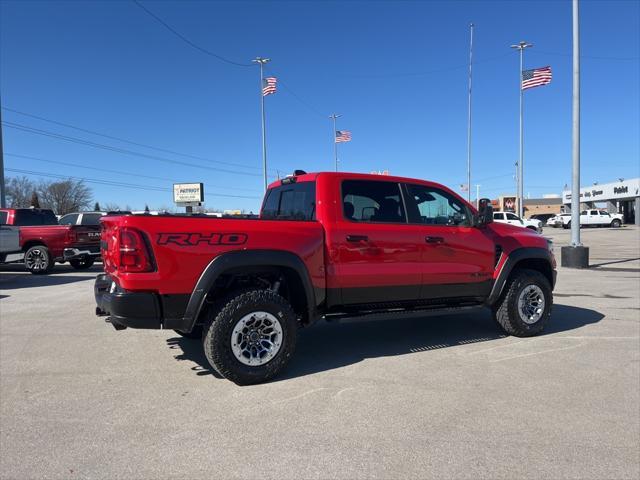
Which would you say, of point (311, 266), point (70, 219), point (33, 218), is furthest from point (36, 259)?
point (311, 266)

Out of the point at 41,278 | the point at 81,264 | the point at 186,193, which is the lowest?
the point at 41,278

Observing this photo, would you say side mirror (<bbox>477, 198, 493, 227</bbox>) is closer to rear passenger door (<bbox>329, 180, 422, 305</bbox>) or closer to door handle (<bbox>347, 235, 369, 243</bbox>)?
rear passenger door (<bbox>329, 180, 422, 305</bbox>)

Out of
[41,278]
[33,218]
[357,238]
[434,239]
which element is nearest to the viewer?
[357,238]

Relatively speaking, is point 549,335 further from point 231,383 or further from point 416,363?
point 231,383

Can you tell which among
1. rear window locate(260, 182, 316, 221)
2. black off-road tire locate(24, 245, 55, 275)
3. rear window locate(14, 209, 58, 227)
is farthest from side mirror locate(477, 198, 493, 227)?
rear window locate(14, 209, 58, 227)

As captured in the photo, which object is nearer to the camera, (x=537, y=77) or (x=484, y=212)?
(x=484, y=212)

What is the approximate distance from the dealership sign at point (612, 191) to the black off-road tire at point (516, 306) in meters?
61.9

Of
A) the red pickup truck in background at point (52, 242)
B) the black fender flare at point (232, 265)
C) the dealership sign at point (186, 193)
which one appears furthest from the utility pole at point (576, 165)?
the dealership sign at point (186, 193)

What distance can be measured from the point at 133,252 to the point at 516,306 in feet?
15.1

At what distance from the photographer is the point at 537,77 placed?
2767cm

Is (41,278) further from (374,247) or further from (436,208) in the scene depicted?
(436,208)

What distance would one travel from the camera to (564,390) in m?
4.39

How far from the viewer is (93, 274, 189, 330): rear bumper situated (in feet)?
13.8

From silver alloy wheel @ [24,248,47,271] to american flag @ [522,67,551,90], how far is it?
2601 centimetres
